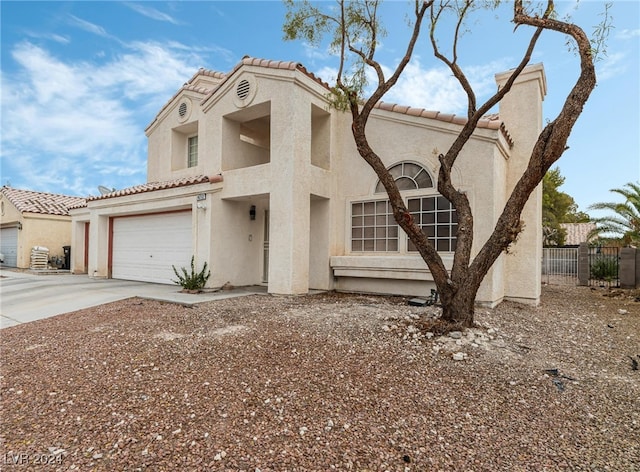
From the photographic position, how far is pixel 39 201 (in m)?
21.3

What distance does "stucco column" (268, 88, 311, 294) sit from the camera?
9719 mm

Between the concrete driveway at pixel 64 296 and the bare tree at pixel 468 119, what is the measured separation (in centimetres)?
550

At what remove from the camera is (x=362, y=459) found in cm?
287

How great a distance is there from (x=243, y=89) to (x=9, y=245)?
758 inches

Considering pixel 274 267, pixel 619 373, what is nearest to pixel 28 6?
pixel 274 267

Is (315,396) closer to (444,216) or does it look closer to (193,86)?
(444,216)

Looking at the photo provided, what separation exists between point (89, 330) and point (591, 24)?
9.87 m

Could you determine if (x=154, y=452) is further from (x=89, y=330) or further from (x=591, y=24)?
(x=591, y=24)

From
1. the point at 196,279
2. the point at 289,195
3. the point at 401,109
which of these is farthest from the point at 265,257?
the point at 401,109

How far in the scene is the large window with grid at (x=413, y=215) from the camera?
9664mm

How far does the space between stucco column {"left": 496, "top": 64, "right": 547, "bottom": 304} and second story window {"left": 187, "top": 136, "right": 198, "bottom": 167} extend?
38.2 feet

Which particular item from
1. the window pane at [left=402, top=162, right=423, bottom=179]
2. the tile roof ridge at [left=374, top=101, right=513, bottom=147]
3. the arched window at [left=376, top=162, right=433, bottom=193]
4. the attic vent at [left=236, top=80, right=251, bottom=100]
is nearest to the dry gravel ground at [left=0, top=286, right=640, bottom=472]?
the arched window at [left=376, top=162, right=433, bottom=193]

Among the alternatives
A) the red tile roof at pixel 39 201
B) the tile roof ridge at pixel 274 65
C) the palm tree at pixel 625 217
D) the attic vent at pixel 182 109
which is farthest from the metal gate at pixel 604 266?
the red tile roof at pixel 39 201

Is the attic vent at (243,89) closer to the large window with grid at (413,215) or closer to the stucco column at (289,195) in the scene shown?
the stucco column at (289,195)
